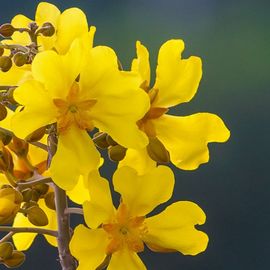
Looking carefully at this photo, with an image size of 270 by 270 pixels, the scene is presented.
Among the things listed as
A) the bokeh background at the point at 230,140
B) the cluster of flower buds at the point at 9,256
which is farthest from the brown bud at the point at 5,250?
the bokeh background at the point at 230,140

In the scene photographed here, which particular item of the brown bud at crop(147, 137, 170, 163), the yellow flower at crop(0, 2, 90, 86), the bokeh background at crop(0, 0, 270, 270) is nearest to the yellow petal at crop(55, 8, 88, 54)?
the yellow flower at crop(0, 2, 90, 86)

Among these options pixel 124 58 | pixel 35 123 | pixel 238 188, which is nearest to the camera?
pixel 35 123

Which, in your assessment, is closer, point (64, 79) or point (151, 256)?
point (64, 79)

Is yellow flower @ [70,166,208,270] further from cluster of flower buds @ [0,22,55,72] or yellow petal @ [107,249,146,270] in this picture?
cluster of flower buds @ [0,22,55,72]

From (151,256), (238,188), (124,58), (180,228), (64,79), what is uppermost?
(64,79)

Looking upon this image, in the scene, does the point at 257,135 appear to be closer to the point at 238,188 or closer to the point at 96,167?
the point at 238,188

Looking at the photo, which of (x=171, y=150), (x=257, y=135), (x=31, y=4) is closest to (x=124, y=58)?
(x=31, y=4)

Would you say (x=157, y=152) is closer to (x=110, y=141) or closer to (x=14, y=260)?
(x=110, y=141)
